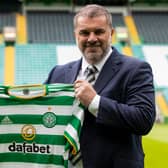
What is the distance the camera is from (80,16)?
228 centimetres

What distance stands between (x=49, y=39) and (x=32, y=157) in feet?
36.0

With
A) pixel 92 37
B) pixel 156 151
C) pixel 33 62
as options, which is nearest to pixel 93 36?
pixel 92 37

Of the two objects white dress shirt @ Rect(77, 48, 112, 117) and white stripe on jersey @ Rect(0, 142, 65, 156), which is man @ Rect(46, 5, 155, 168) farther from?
white stripe on jersey @ Rect(0, 142, 65, 156)

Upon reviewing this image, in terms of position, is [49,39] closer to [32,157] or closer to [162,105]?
[162,105]

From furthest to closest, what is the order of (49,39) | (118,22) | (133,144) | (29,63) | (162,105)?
(118,22), (49,39), (29,63), (162,105), (133,144)

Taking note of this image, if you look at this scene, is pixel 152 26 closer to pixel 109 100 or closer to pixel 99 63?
pixel 99 63

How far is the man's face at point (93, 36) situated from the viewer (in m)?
2.25

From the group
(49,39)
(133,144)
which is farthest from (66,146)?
(49,39)

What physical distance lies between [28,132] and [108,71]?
52 centimetres

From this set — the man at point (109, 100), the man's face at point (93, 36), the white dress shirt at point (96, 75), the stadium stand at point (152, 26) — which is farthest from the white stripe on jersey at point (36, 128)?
the stadium stand at point (152, 26)

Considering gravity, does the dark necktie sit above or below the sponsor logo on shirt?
above

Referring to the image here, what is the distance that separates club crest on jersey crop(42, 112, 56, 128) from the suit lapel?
11.2 inches

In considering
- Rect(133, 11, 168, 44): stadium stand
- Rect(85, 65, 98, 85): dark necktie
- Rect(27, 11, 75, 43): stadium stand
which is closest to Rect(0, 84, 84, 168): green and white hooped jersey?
Rect(85, 65, 98, 85): dark necktie

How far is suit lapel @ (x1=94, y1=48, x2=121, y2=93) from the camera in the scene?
7.57 feet
